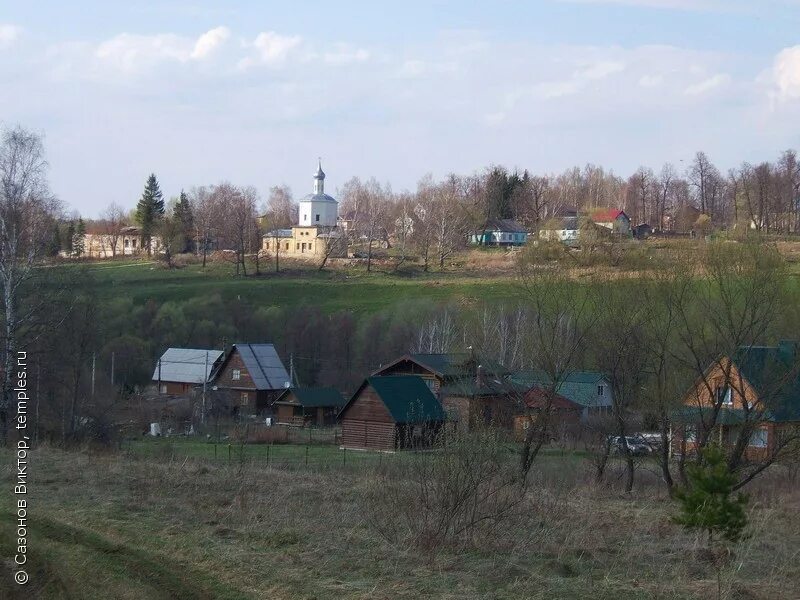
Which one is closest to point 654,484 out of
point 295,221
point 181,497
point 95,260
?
point 181,497

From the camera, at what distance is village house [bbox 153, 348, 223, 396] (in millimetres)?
46562

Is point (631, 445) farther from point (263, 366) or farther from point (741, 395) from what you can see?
point (263, 366)

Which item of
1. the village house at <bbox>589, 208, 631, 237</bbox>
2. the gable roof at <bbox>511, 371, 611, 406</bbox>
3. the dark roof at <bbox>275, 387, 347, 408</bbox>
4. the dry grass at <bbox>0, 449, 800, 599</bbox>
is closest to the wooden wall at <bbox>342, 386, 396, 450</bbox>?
the gable roof at <bbox>511, 371, 611, 406</bbox>

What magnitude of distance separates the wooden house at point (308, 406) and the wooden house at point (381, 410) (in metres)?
8.15

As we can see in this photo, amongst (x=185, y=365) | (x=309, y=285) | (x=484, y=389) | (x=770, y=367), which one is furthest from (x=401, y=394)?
(x=309, y=285)

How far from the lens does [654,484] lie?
20953 mm

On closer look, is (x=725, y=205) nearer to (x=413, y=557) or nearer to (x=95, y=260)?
(x=95, y=260)

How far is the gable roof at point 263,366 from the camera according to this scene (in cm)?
4462

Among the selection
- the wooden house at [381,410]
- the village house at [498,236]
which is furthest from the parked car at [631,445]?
the village house at [498,236]

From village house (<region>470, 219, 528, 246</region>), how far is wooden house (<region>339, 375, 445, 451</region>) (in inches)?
1954

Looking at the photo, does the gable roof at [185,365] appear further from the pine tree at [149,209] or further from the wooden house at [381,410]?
the pine tree at [149,209]

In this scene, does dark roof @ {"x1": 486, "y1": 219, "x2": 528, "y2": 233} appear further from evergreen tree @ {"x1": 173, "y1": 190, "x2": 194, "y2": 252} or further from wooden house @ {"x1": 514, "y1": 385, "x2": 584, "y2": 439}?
wooden house @ {"x1": 514, "y1": 385, "x2": 584, "y2": 439}

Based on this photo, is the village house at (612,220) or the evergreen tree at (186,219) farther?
the evergreen tree at (186,219)

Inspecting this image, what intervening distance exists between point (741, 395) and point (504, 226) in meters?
65.4
